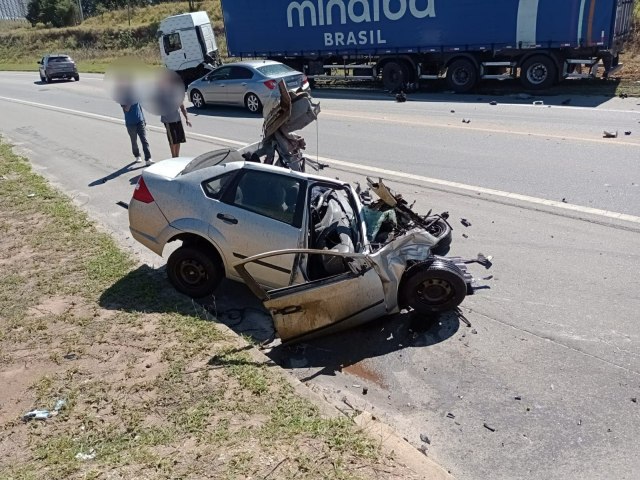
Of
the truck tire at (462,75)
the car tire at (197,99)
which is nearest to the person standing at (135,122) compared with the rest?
the car tire at (197,99)

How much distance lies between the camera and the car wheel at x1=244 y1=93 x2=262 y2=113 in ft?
58.3

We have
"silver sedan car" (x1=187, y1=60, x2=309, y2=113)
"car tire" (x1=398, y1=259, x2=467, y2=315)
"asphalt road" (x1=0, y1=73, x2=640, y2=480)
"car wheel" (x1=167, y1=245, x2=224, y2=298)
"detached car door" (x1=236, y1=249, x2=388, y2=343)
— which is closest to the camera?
"asphalt road" (x1=0, y1=73, x2=640, y2=480)

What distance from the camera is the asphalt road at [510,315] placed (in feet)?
13.3

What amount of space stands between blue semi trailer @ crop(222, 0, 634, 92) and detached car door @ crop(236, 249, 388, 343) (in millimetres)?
15287

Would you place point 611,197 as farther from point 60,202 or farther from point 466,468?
point 60,202

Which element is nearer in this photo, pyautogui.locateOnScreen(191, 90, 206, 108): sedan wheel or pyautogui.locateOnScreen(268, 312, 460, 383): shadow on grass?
pyautogui.locateOnScreen(268, 312, 460, 383): shadow on grass

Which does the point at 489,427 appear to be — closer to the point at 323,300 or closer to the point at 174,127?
the point at 323,300

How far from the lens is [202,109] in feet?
63.7

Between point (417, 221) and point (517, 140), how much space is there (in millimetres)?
6437

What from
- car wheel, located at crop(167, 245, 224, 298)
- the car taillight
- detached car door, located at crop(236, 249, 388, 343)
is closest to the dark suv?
the car taillight

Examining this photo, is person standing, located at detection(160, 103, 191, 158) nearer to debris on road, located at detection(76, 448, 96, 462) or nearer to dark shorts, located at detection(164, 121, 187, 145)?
dark shorts, located at detection(164, 121, 187, 145)

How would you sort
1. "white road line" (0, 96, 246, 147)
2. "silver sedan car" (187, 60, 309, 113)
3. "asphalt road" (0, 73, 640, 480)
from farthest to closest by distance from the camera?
"silver sedan car" (187, 60, 309, 113)
"white road line" (0, 96, 246, 147)
"asphalt road" (0, 73, 640, 480)

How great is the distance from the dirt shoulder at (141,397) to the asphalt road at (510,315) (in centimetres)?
55

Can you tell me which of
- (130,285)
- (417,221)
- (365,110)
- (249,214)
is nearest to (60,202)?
(130,285)
